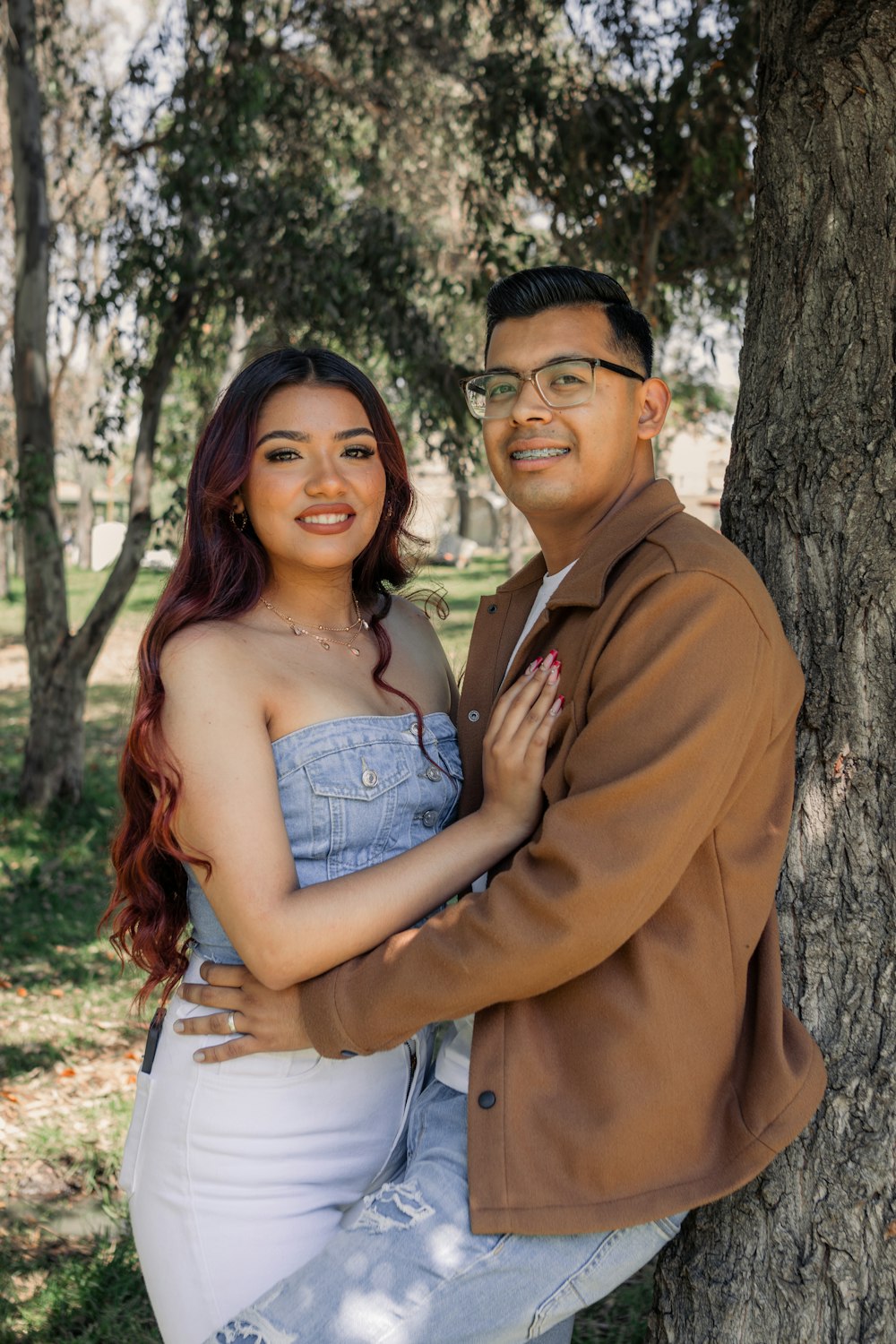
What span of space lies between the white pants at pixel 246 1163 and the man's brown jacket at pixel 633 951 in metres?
0.24

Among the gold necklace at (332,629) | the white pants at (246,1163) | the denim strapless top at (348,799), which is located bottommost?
the white pants at (246,1163)

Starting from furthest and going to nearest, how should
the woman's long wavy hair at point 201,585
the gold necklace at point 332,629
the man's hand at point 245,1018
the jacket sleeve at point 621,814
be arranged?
1. the gold necklace at point 332,629
2. the woman's long wavy hair at point 201,585
3. the man's hand at point 245,1018
4. the jacket sleeve at point 621,814

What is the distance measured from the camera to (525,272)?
2643 millimetres

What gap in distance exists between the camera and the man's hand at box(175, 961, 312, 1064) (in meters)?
2.38

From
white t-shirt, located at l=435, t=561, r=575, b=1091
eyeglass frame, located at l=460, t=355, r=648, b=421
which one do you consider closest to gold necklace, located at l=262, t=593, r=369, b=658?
white t-shirt, located at l=435, t=561, r=575, b=1091

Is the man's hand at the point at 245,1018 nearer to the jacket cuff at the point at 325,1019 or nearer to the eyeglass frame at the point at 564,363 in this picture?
the jacket cuff at the point at 325,1019

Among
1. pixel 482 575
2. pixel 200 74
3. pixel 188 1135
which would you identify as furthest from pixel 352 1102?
pixel 482 575

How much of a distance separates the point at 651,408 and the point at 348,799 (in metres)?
1.13

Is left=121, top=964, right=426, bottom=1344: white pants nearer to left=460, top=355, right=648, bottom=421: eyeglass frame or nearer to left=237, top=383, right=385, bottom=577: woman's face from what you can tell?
left=237, top=383, right=385, bottom=577: woman's face

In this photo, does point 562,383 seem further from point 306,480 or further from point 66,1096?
point 66,1096

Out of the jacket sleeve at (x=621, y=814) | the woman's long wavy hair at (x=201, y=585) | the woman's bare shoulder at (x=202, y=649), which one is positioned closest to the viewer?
the jacket sleeve at (x=621, y=814)

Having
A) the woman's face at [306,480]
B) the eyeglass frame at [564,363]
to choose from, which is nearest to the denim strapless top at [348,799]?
the woman's face at [306,480]

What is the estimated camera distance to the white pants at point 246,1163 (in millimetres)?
2359

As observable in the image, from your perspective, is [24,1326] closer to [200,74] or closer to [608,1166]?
[608,1166]
